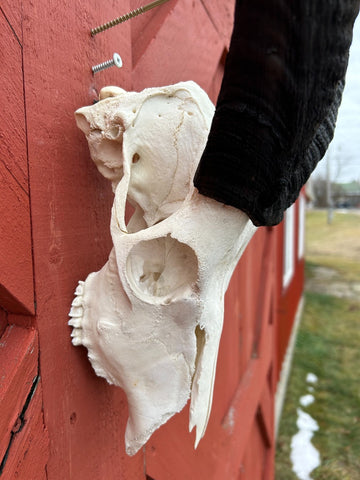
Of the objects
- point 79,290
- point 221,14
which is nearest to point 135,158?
point 79,290

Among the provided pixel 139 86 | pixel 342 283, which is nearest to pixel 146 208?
pixel 139 86

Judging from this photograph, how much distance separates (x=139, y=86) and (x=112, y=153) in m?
0.32

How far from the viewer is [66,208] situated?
0.70m

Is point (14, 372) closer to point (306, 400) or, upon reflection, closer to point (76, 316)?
point (76, 316)

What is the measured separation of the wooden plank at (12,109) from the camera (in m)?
0.56

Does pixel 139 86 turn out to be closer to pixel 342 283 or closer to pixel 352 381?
pixel 352 381

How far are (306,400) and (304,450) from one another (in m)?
0.82

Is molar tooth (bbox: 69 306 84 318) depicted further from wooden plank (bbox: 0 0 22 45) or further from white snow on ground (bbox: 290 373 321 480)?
white snow on ground (bbox: 290 373 321 480)

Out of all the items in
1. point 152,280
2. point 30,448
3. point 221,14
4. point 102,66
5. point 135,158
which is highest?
point 221,14

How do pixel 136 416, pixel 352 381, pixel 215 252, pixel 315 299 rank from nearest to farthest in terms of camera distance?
pixel 215 252 < pixel 136 416 < pixel 352 381 < pixel 315 299

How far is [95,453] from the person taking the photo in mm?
784

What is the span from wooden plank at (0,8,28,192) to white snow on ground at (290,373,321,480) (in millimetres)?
3910

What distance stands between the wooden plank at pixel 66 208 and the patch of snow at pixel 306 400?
13.8ft

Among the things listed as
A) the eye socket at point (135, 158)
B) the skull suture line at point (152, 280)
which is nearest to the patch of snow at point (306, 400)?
the skull suture line at point (152, 280)
